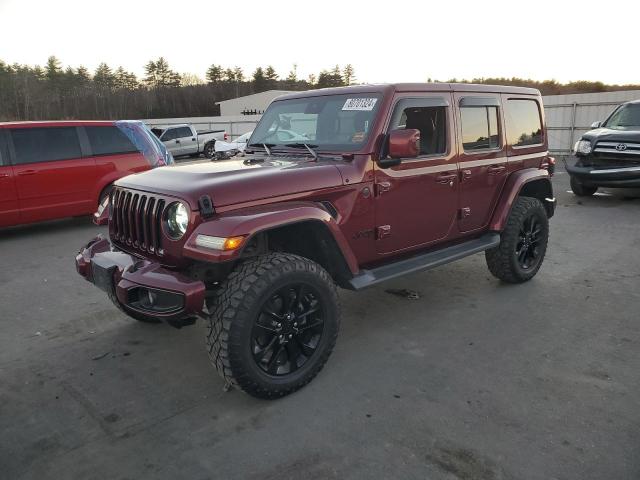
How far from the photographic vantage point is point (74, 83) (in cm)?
7412

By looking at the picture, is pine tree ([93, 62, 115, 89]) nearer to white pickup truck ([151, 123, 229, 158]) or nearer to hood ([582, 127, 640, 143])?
white pickup truck ([151, 123, 229, 158])

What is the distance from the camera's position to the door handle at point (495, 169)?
4596 mm

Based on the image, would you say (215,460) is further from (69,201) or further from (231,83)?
(231,83)

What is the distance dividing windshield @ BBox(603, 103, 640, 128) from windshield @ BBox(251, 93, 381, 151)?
27.2 ft

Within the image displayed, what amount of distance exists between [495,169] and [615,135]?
20.3ft

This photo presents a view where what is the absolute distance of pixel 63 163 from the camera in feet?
25.7

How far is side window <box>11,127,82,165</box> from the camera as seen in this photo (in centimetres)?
757

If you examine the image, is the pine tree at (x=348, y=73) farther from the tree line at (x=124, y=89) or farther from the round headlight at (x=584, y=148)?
the round headlight at (x=584, y=148)

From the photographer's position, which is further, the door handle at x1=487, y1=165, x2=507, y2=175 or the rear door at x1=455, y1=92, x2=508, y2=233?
the door handle at x1=487, y1=165, x2=507, y2=175

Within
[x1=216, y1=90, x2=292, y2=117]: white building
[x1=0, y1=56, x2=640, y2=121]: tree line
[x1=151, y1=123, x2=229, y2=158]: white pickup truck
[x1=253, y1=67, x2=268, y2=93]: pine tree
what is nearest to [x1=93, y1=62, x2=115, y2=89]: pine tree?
[x1=0, y1=56, x2=640, y2=121]: tree line

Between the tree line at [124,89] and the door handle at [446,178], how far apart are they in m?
61.9

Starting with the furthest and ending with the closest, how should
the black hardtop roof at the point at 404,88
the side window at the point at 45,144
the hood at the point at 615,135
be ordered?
the hood at the point at 615,135 → the side window at the point at 45,144 → the black hardtop roof at the point at 404,88

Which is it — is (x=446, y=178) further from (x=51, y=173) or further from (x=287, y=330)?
(x=51, y=173)

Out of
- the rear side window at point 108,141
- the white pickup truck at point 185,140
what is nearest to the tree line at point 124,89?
the white pickup truck at point 185,140
